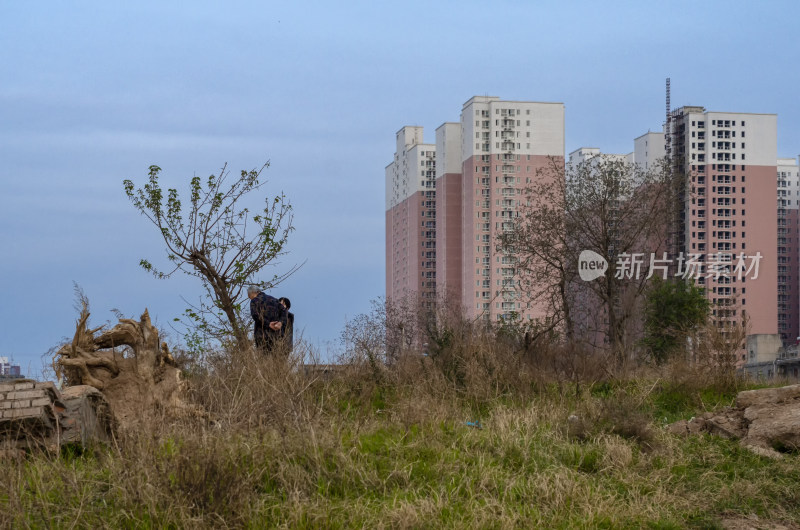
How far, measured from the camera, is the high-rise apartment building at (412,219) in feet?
255

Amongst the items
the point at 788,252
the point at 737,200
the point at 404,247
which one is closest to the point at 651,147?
the point at 737,200

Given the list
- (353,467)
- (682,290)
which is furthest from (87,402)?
(682,290)

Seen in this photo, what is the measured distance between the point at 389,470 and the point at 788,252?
297 feet

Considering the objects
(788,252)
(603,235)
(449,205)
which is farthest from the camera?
(788,252)

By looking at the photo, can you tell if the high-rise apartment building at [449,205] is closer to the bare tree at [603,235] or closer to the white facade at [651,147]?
the white facade at [651,147]

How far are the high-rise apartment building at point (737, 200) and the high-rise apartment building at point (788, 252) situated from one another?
442 inches

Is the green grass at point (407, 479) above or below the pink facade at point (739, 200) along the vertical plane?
below

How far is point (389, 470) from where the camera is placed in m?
6.66

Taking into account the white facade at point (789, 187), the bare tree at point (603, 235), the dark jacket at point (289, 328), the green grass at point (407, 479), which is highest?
the white facade at point (789, 187)

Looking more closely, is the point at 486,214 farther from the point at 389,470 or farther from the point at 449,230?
the point at 389,470

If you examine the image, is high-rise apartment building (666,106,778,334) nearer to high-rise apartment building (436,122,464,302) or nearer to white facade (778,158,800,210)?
high-rise apartment building (436,122,464,302)

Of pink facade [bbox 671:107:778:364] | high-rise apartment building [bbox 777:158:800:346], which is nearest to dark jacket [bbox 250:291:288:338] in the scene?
pink facade [bbox 671:107:778:364]

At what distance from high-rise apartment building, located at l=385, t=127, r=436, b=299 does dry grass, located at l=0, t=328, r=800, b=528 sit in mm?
65718

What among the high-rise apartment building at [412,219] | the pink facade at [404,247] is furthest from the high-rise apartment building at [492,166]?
the pink facade at [404,247]
